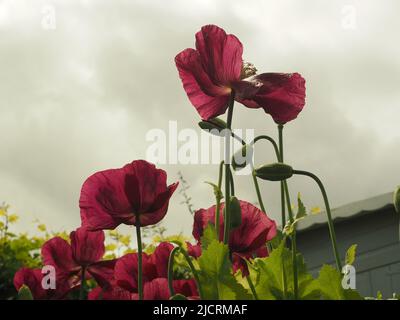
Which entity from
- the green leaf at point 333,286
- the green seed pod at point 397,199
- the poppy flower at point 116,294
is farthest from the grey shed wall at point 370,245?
the green leaf at point 333,286

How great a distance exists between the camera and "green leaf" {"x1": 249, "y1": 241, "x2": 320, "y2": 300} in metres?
0.63

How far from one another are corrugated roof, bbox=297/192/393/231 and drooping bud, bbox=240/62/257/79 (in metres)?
3.65

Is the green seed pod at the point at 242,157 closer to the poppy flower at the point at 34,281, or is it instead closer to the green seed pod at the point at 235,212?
the green seed pod at the point at 235,212

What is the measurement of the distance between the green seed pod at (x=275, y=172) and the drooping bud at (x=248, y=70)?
120 millimetres

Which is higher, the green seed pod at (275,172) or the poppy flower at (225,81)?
the poppy flower at (225,81)

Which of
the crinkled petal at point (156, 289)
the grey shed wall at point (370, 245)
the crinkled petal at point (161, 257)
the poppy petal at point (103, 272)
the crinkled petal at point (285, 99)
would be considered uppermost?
the grey shed wall at point (370, 245)

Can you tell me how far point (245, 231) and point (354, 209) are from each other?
3792mm

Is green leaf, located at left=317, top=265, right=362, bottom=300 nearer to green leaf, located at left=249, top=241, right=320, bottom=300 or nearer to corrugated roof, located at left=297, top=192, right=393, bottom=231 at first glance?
green leaf, located at left=249, top=241, right=320, bottom=300

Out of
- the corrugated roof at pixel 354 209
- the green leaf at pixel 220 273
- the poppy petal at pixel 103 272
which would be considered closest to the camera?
the green leaf at pixel 220 273

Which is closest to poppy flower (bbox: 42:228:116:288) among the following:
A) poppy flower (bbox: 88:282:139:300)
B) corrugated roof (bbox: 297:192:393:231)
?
poppy flower (bbox: 88:282:139:300)

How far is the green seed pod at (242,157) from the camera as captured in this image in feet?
2.21
